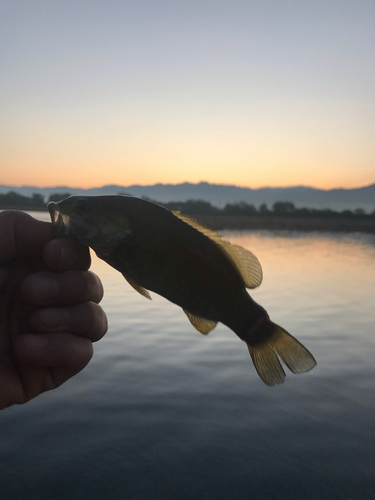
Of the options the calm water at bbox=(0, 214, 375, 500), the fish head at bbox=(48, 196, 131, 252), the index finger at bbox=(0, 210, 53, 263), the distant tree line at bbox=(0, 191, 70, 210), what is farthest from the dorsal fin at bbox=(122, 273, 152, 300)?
the distant tree line at bbox=(0, 191, 70, 210)

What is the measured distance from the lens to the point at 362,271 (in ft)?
115

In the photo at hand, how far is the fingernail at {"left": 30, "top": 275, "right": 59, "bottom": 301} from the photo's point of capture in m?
2.77

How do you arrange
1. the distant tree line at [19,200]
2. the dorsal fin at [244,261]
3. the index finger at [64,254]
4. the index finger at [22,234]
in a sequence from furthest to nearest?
the distant tree line at [19,200]
the index finger at [22,234]
the index finger at [64,254]
the dorsal fin at [244,261]

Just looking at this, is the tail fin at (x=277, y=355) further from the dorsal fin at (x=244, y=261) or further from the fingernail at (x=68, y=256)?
the fingernail at (x=68, y=256)

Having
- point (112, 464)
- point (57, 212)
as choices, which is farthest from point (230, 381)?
point (57, 212)

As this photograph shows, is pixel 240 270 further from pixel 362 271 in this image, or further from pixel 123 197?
pixel 362 271

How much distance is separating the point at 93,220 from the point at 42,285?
78 cm

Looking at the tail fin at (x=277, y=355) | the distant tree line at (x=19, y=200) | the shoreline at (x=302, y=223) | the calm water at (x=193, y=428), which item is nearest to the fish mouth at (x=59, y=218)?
the tail fin at (x=277, y=355)

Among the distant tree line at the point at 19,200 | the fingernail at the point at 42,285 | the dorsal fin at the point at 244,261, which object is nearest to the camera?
the dorsal fin at the point at 244,261

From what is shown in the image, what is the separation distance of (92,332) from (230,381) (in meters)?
9.76

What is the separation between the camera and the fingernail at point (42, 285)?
277cm

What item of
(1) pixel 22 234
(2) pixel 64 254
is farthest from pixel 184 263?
(1) pixel 22 234

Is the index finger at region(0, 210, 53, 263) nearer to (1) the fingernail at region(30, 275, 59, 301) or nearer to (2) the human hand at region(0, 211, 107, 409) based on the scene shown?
(2) the human hand at region(0, 211, 107, 409)

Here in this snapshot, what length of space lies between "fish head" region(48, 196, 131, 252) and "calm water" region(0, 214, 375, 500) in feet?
24.9
